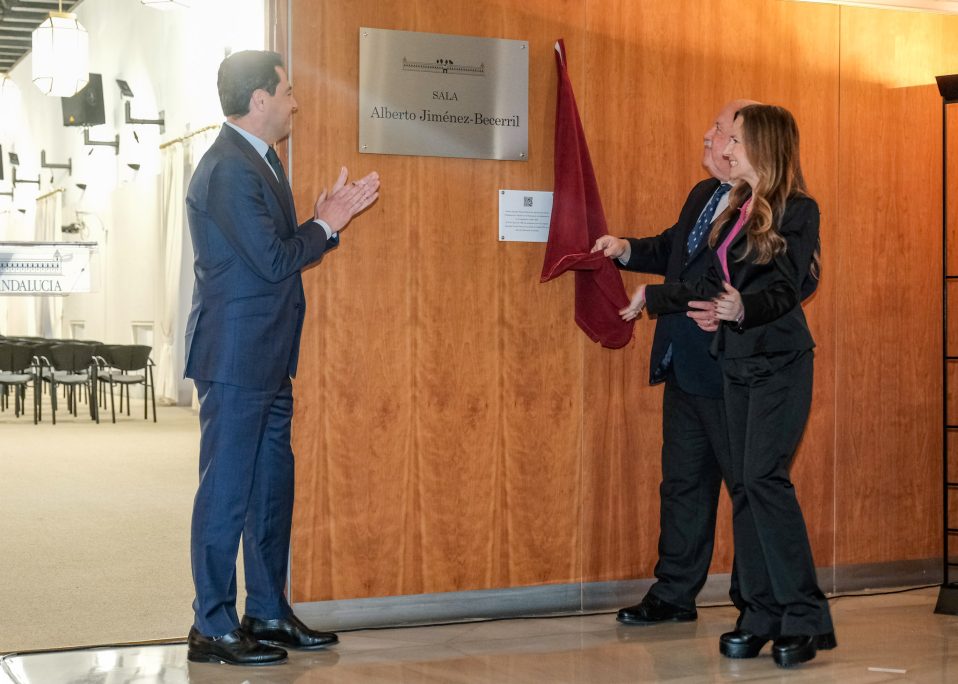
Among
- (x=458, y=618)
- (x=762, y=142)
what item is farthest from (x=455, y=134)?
(x=458, y=618)

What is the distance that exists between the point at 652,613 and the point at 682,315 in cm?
100

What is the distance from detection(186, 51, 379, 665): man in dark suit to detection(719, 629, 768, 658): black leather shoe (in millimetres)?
1299

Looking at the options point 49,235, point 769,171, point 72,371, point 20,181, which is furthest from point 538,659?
point 72,371

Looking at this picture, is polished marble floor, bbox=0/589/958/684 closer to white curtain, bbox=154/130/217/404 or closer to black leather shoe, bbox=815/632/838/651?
black leather shoe, bbox=815/632/838/651

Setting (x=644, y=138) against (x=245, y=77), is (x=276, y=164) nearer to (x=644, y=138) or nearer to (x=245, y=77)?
(x=245, y=77)

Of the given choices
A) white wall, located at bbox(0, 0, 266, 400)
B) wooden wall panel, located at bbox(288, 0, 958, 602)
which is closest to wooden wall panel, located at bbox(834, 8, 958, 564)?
wooden wall panel, located at bbox(288, 0, 958, 602)

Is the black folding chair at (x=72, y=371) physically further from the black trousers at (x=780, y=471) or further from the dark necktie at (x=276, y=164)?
the black trousers at (x=780, y=471)

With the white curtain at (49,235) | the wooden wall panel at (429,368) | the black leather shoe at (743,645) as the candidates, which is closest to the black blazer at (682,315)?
the wooden wall panel at (429,368)

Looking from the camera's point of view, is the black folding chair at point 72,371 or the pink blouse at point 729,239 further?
the black folding chair at point 72,371

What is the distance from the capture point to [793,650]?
3.23 m

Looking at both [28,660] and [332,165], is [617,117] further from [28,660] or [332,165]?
[28,660]

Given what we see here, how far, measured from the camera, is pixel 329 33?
361cm

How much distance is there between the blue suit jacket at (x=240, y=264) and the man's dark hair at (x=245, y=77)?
0.08 m

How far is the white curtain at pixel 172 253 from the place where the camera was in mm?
11055
